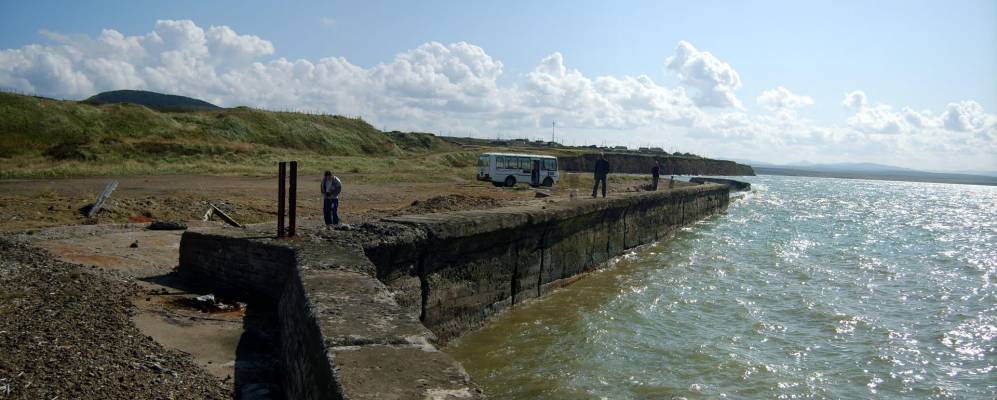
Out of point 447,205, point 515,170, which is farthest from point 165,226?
point 515,170

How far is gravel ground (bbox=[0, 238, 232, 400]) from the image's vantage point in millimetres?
4039

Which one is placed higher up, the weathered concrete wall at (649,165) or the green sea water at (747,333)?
the weathered concrete wall at (649,165)

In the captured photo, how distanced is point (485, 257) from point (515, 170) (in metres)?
21.1

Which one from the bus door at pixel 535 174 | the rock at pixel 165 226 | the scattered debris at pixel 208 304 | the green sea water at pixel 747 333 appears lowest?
the green sea water at pixel 747 333

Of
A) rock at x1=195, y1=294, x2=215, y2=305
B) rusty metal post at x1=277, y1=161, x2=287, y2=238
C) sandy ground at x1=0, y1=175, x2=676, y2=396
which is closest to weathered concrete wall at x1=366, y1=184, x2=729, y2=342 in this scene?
rusty metal post at x1=277, y1=161, x2=287, y2=238

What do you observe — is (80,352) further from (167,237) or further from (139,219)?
(139,219)

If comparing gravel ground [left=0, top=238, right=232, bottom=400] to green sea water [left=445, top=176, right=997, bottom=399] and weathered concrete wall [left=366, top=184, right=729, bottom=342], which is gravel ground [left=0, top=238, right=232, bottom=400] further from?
green sea water [left=445, top=176, right=997, bottom=399]

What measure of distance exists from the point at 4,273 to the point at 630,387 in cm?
632

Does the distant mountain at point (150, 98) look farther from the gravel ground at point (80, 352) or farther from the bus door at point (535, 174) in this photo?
the gravel ground at point (80, 352)

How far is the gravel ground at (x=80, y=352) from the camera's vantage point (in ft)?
13.3

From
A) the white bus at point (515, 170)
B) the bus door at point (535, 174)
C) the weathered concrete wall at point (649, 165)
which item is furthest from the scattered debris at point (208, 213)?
the weathered concrete wall at point (649, 165)

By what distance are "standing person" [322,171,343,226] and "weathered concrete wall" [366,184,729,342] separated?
2.22 meters

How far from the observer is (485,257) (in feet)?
31.2

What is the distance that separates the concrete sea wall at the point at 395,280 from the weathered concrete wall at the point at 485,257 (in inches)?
0.7
